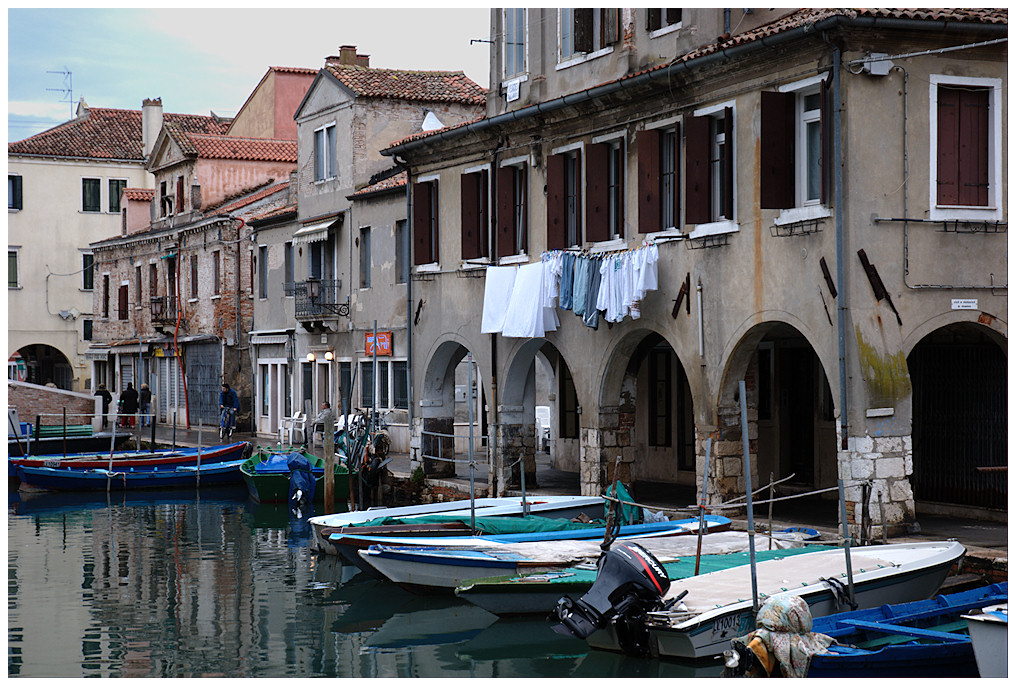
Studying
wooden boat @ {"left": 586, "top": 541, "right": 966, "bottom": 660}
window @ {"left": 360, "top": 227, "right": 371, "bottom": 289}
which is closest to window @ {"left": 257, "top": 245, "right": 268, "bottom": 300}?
window @ {"left": 360, "top": 227, "right": 371, "bottom": 289}

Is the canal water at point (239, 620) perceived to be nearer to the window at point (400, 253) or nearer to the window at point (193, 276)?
the window at point (400, 253)

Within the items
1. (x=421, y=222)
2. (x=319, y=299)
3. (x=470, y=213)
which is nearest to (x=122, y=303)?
(x=319, y=299)

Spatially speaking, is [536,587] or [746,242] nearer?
[536,587]

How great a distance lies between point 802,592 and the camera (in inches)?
497

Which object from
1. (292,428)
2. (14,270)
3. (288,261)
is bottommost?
(292,428)

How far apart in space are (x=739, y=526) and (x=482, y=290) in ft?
24.0

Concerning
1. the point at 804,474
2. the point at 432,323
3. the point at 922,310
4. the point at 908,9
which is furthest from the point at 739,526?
the point at 432,323

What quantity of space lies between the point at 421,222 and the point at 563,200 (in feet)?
15.5

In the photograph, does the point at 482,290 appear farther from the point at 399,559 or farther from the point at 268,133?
the point at 268,133

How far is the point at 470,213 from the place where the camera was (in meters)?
23.2

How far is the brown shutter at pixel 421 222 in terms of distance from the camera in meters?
24.6

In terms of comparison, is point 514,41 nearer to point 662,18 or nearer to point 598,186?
point 598,186

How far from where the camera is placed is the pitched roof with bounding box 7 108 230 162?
49656 millimetres

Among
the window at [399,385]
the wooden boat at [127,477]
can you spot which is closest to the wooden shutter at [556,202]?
the window at [399,385]
